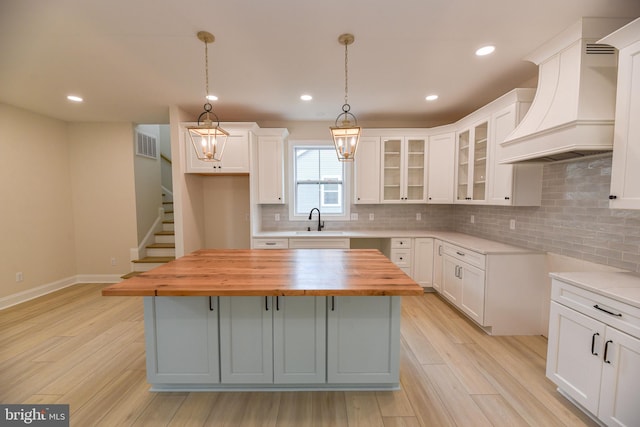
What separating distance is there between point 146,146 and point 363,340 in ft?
16.8

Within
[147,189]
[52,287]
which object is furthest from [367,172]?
[52,287]

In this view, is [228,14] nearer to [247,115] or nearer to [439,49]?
[439,49]

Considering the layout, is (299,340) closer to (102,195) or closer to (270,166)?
(270,166)

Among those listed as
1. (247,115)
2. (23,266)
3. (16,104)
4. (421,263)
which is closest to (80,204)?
(23,266)

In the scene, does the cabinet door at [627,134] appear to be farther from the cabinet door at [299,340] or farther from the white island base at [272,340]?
the cabinet door at [299,340]

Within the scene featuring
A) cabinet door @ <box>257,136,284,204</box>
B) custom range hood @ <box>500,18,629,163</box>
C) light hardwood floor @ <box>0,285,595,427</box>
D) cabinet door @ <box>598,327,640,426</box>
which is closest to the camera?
cabinet door @ <box>598,327,640,426</box>

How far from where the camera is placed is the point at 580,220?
2.35 metres

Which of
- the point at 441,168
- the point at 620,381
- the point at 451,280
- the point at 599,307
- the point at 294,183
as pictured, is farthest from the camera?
the point at 294,183

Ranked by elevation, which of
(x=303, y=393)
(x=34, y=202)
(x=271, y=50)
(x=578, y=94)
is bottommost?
(x=303, y=393)

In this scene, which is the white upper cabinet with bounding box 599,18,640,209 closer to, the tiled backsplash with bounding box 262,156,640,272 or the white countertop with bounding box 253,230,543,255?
the tiled backsplash with bounding box 262,156,640,272

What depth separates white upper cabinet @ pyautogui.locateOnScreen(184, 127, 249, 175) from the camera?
3.78 m

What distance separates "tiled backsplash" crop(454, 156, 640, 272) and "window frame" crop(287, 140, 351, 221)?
226cm

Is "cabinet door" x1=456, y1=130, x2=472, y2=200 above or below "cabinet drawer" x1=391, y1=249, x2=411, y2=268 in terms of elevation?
above

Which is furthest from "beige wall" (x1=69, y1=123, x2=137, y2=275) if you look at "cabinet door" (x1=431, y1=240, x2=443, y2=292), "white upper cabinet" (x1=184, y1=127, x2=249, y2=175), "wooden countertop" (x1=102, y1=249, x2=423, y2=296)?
"cabinet door" (x1=431, y1=240, x2=443, y2=292)
